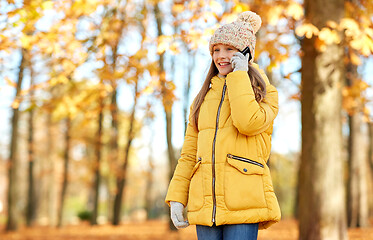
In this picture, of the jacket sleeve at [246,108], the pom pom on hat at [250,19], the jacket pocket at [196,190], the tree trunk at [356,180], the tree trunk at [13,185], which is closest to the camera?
the jacket sleeve at [246,108]

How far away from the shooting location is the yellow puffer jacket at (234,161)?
251 cm

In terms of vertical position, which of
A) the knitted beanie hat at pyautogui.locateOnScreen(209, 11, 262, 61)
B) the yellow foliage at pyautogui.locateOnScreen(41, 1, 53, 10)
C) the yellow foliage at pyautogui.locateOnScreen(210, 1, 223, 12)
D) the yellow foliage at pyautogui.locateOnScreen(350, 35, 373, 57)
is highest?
the yellow foliage at pyautogui.locateOnScreen(210, 1, 223, 12)

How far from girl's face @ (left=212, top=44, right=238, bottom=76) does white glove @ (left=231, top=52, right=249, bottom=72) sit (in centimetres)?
7

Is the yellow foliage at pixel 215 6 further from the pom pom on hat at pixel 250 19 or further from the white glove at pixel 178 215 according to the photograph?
the white glove at pixel 178 215

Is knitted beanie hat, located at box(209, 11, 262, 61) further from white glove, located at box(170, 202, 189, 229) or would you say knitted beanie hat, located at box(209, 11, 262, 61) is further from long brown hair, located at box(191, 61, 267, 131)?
white glove, located at box(170, 202, 189, 229)

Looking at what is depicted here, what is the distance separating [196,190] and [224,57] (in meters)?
0.83

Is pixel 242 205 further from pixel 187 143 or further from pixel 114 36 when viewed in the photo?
pixel 114 36

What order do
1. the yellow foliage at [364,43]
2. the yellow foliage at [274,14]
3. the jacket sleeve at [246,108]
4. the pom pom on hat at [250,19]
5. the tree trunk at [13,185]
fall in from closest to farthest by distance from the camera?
the jacket sleeve at [246,108] < the pom pom on hat at [250,19] < the yellow foliage at [364,43] < the yellow foliage at [274,14] < the tree trunk at [13,185]

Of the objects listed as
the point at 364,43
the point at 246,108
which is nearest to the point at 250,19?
the point at 246,108

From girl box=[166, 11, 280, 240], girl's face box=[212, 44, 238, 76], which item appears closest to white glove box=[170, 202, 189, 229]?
girl box=[166, 11, 280, 240]

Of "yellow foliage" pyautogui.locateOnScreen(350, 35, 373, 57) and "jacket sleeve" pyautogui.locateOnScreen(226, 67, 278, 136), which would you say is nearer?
"jacket sleeve" pyautogui.locateOnScreen(226, 67, 278, 136)

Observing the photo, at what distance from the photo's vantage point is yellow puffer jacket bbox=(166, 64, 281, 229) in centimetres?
251

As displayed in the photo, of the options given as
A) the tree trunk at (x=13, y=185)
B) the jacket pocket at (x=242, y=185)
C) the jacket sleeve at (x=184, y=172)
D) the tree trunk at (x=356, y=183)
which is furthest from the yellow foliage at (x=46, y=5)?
the tree trunk at (x=13, y=185)

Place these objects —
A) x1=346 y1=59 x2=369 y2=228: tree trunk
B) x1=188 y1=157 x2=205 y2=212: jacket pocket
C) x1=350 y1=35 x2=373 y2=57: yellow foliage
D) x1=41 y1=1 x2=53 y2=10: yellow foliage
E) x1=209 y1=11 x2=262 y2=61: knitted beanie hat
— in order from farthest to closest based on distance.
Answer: x1=346 y1=59 x2=369 y2=228: tree trunk
x1=41 y1=1 x2=53 y2=10: yellow foliage
x1=350 y1=35 x2=373 y2=57: yellow foliage
x1=209 y1=11 x2=262 y2=61: knitted beanie hat
x1=188 y1=157 x2=205 y2=212: jacket pocket
